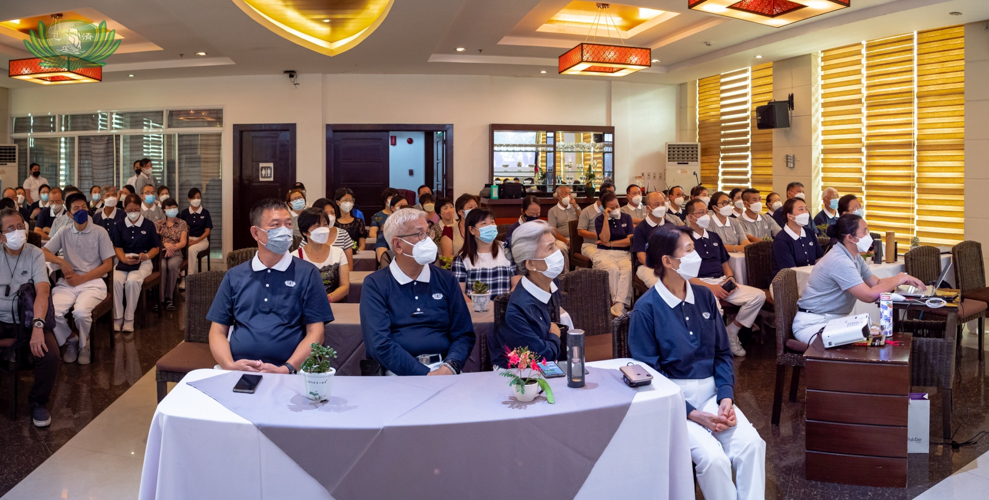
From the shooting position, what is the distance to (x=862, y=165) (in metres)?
10.1

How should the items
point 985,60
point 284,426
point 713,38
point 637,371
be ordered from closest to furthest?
point 284,426 → point 637,371 → point 985,60 → point 713,38

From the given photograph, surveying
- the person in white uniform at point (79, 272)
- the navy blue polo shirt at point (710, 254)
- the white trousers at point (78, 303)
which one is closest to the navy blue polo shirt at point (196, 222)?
the person in white uniform at point (79, 272)

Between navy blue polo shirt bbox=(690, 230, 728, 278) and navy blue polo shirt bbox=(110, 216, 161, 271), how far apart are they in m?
5.29

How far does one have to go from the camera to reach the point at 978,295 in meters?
5.80

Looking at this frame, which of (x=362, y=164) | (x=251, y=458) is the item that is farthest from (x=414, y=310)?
(x=362, y=164)

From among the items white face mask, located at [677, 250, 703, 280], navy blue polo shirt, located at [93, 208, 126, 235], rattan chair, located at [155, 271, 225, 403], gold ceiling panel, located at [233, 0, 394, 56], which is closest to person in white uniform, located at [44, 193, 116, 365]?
navy blue polo shirt, located at [93, 208, 126, 235]

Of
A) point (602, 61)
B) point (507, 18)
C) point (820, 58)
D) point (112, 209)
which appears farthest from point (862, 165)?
point (112, 209)

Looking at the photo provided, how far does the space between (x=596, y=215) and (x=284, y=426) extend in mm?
6435

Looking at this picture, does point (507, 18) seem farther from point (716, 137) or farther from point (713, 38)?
point (716, 137)

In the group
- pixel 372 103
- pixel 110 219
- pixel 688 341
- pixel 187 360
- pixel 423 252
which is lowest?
pixel 187 360

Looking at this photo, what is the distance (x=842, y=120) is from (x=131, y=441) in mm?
9779

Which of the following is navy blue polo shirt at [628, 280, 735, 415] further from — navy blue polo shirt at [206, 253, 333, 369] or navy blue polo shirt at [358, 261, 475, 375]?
navy blue polo shirt at [206, 253, 333, 369]

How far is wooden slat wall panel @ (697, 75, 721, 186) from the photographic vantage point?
1288cm

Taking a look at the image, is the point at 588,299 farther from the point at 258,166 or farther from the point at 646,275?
the point at 258,166
